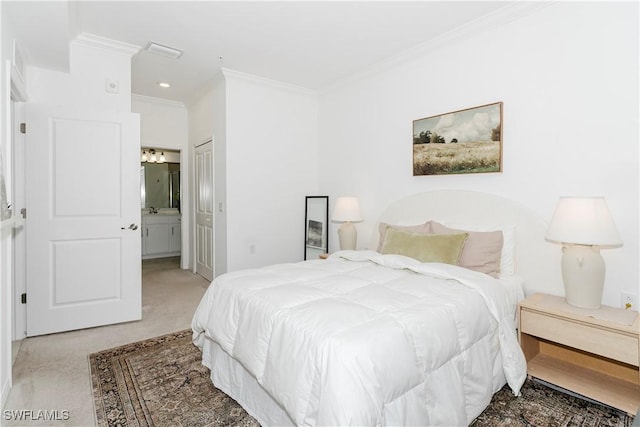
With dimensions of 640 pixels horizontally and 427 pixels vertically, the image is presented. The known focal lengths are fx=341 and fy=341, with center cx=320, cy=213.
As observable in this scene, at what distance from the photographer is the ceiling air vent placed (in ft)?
10.9

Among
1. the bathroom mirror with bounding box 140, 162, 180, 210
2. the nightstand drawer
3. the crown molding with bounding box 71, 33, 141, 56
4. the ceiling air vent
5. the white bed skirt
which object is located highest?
the ceiling air vent

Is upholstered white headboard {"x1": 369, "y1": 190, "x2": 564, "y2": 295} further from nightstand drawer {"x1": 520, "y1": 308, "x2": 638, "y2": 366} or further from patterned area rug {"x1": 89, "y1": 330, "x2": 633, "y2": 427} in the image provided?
patterned area rug {"x1": 89, "y1": 330, "x2": 633, "y2": 427}

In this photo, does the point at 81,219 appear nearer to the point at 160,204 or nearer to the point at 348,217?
the point at 348,217

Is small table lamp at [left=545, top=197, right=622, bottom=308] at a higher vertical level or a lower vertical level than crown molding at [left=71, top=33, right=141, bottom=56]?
lower

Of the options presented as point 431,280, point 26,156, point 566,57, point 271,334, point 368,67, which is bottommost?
point 271,334

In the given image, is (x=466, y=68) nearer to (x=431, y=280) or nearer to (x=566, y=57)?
(x=566, y=57)

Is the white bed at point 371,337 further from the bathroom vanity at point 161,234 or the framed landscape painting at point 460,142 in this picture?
the bathroom vanity at point 161,234

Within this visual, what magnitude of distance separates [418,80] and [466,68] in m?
0.51

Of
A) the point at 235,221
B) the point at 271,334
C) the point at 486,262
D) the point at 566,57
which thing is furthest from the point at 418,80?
the point at 271,334

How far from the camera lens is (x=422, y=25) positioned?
2957 mm

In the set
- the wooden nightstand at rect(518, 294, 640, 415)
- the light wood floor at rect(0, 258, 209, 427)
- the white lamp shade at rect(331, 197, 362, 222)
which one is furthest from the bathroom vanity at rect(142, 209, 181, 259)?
the wooden nightstand at rect(518, 294, 640, 415)

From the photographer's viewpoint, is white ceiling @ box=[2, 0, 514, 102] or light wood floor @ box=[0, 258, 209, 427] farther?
white ceiling @ box=[2, 0, 514, 102]

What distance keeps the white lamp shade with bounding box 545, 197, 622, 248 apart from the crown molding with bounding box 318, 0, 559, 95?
60.3 inches

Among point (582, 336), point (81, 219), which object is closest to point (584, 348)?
point (582, 336)
